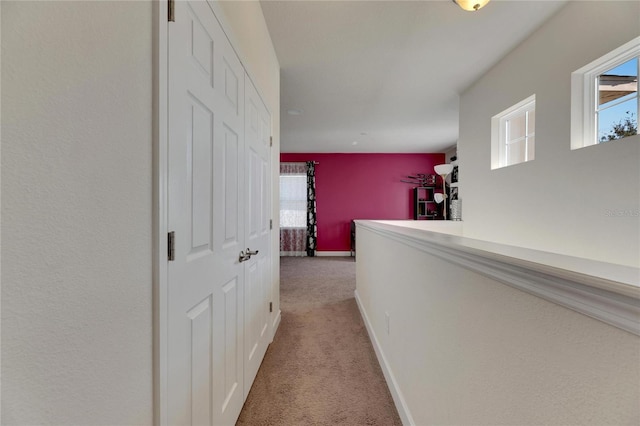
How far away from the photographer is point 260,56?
2008 millimetres

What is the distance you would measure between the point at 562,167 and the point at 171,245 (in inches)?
104

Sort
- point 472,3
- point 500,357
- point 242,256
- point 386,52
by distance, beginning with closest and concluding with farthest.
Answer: point 500,357, point 242,256, point 472,3, point 386,52

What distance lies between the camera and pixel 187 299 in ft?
2.97

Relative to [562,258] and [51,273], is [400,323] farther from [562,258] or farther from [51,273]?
[51,273]

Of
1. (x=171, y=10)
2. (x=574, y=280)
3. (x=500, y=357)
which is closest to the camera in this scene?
(x=574, y=280)

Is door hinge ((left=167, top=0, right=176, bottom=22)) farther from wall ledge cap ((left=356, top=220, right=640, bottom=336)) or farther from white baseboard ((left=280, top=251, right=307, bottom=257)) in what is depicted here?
white baseboard ((left=280, top=251, right=307, bottom=257))

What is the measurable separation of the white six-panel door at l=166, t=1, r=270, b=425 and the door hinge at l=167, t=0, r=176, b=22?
2 cm

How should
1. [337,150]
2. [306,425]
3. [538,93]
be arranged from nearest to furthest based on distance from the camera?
[306,425]
[538,93]
[337,150]

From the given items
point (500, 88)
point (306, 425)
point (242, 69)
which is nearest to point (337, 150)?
point (500, 88)

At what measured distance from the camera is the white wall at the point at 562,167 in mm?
1671

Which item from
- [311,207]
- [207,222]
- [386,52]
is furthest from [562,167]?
[311,207]

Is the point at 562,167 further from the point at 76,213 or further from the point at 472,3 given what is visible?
the point at 76,213

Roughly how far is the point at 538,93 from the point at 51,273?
3.11 m

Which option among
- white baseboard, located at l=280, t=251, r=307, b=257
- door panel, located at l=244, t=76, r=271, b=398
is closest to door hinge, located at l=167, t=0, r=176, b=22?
door panel, located at l=244, t=76, r=271, b=398
